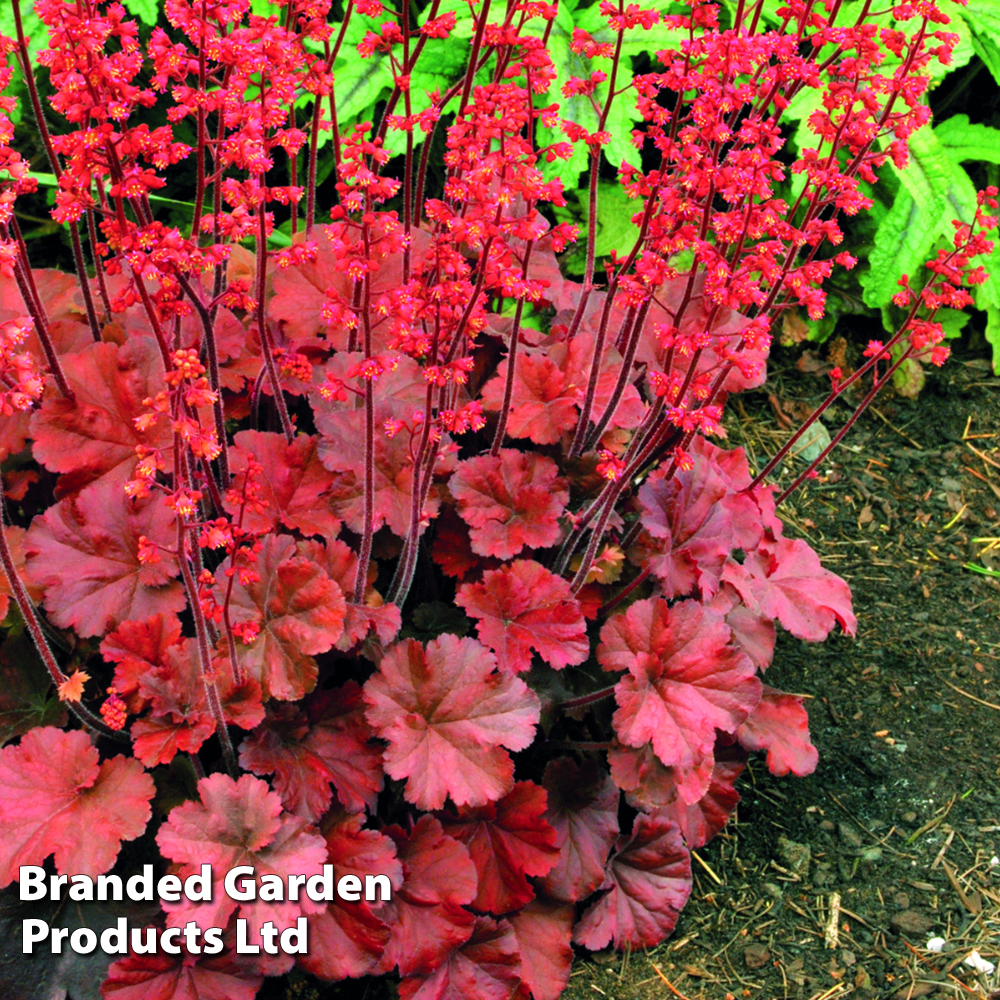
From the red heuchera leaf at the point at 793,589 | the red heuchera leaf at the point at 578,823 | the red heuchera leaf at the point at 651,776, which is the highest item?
the red heuchera leaf at the point at 793,589

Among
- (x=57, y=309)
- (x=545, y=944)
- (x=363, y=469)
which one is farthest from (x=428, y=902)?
(x=57, y=309)

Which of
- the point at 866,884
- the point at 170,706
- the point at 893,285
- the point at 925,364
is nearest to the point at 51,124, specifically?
the point at 170,706

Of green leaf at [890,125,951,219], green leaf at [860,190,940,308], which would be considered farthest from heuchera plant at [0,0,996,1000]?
green leaf at [890,125,951,219]

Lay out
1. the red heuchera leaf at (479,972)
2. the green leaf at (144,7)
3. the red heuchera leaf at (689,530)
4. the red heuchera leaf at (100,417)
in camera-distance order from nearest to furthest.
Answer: the red heuchera leaf at (479,972) < the red heuchera leaf at (100,417) < the red heuchera leaf at (689,530) < the green leaf at (144,7)

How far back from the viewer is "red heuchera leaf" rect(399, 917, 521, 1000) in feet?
7.18

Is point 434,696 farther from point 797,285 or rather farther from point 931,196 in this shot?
point 931,196

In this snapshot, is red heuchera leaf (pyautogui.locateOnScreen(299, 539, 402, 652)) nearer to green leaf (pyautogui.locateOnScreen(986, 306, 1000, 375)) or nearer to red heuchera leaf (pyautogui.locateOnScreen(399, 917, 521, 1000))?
red heuchera leaf (pyautogui.locateOnScreen(399, 917, 521, 1000))

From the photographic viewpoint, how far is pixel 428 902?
2189 millimetres

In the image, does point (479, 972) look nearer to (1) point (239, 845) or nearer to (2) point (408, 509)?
(1) point (239, 845)

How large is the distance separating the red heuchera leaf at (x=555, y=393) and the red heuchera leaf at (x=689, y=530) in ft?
0.72

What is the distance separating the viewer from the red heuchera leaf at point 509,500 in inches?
97.7

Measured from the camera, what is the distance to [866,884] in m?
2.67

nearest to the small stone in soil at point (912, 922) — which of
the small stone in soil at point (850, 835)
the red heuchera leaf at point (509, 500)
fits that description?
the small stone in soil at point (850, 835)

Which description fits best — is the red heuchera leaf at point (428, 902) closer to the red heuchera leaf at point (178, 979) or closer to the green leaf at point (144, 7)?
the red heuchera leaf at point (178, 979)
